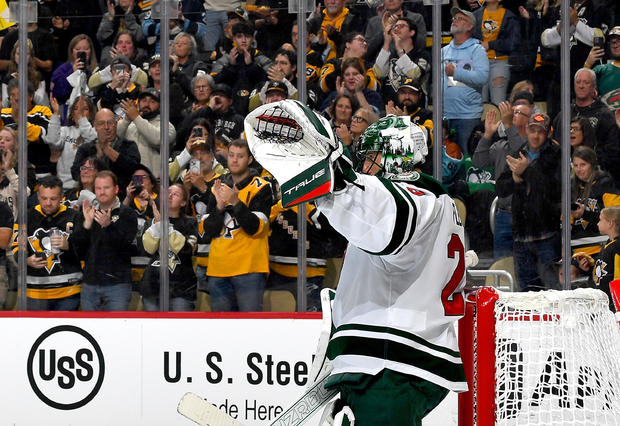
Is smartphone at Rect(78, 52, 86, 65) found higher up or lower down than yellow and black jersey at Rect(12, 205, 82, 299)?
higher up

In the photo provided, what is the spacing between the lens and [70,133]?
390 cm

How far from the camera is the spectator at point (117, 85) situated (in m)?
3.91

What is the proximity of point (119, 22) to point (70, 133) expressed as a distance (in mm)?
526

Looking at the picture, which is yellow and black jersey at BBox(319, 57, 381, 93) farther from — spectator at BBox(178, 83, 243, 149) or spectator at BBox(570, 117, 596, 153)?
spectator at BBox(570, 117, 596, 153)

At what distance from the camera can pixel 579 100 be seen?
3.61m

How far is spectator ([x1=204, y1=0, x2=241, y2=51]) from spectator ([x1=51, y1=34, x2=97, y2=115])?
0.51m

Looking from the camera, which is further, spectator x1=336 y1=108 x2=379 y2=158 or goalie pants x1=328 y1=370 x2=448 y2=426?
spectator x1=336 y1=108 x2=379 y2=158

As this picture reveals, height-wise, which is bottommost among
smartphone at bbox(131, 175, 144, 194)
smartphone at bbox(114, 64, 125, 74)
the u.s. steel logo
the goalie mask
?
the u.s. steel logo

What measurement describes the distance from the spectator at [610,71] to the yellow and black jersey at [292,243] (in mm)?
1241

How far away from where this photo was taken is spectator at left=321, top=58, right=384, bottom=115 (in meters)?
3.78

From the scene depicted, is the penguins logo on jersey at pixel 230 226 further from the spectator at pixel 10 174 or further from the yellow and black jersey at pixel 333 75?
the spectator at pixel 10 174

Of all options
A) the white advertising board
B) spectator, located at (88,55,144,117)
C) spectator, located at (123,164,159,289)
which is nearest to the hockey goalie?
the white advertising board

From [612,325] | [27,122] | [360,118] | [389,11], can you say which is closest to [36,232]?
[27,122]

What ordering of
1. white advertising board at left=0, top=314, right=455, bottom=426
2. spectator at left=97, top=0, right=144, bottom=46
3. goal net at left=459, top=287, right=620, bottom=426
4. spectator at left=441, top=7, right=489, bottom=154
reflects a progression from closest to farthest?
goal net at left=459, top=287, right=620, bottom=426, white advertising board at left=0, top=314, right=455, bottom=426, spectator at left=441, top=7, right=489, bottom=154, spectator at left=97, top=0, right=144, bottom=46
